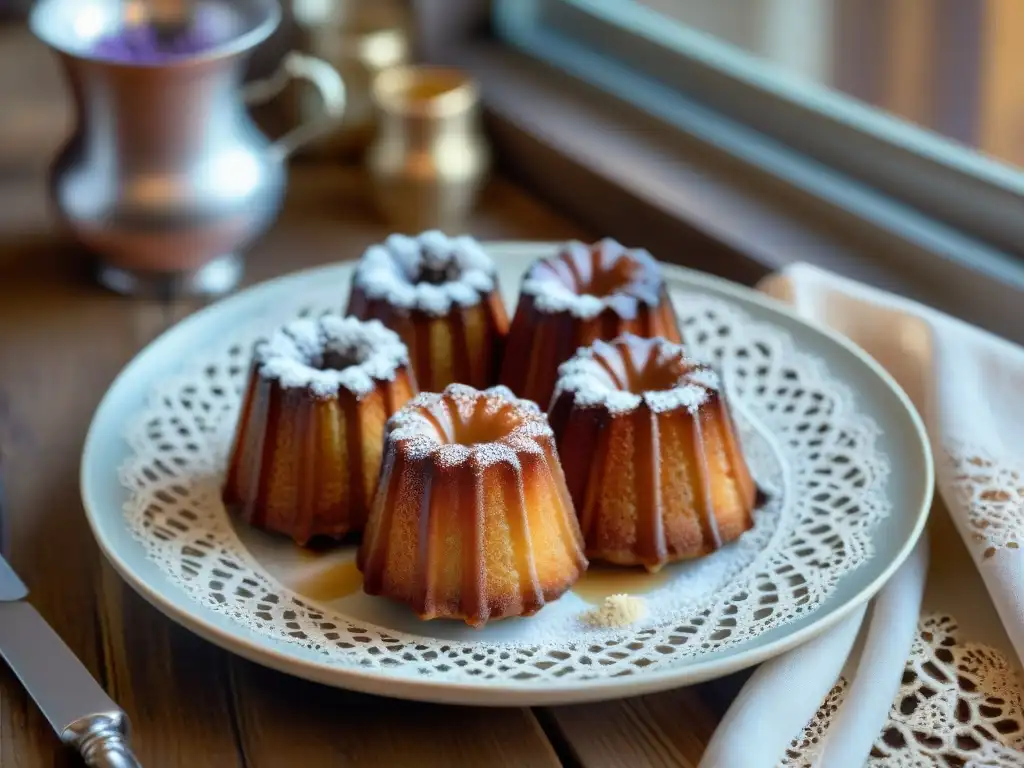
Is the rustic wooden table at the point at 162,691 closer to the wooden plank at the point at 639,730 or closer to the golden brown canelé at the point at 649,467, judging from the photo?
the wooden plank at the point at 639,730

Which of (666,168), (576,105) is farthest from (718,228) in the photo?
(576,105)

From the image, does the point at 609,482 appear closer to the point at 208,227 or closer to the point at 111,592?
the point at 111,592

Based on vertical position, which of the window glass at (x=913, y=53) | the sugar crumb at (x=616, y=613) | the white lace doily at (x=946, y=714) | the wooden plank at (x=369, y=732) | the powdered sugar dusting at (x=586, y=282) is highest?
the window glass at (x=913, y=53)

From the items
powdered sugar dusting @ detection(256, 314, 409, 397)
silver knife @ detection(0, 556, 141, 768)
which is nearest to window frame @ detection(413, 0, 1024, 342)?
powdered sugar dusting @ detection(256, 314, 409, 397)

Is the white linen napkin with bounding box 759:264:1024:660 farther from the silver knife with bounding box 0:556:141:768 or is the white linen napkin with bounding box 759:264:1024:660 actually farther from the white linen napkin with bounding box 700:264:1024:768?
Result: the silver knife with bounding box 0:556:141:768

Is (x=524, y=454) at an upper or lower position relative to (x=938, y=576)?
upper

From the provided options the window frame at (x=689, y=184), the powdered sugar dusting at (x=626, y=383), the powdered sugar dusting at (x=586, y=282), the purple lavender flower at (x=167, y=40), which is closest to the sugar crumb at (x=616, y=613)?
the powdered sugar dusting at (x=626, y=383)

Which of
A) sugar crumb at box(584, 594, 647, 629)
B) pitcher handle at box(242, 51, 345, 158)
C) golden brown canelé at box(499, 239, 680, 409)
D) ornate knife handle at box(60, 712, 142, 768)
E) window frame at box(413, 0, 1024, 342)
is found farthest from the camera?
pitcher handle at box(242, 51, 345, 158)
